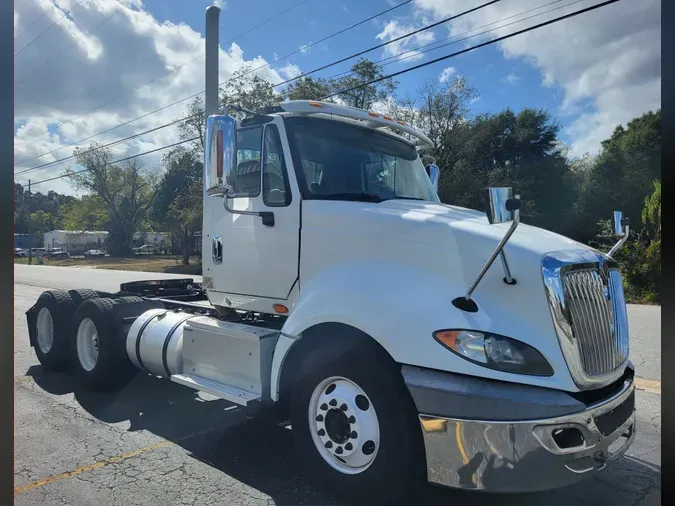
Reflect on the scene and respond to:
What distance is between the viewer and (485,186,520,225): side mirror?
279cm

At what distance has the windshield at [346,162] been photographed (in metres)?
4.28

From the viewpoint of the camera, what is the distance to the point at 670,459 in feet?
4.00

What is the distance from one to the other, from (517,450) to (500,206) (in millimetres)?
1313

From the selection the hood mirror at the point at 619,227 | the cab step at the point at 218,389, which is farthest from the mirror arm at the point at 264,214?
the hood mirror at the point at 619,227

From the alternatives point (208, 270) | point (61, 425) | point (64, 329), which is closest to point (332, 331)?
point (208, 270)

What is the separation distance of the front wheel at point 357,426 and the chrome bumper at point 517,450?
0.60 ft

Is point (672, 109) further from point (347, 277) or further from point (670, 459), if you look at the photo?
point (347, 277)

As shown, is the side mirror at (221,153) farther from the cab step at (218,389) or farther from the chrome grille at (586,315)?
the chrome grille at (586,315)

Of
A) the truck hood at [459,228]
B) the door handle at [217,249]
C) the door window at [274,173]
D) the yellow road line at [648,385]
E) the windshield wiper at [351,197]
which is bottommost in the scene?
the yellow road line at [648,385]

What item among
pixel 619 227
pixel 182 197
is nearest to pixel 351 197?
pixel 619 227

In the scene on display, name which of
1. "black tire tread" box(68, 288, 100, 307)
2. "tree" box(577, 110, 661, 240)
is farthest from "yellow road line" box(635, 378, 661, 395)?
"tree" box(577, 110, 661, 240)

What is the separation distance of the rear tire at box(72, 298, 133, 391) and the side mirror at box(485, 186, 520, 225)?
4.89 m

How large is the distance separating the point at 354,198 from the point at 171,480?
2577 millimetres

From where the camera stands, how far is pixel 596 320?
3223 mm
